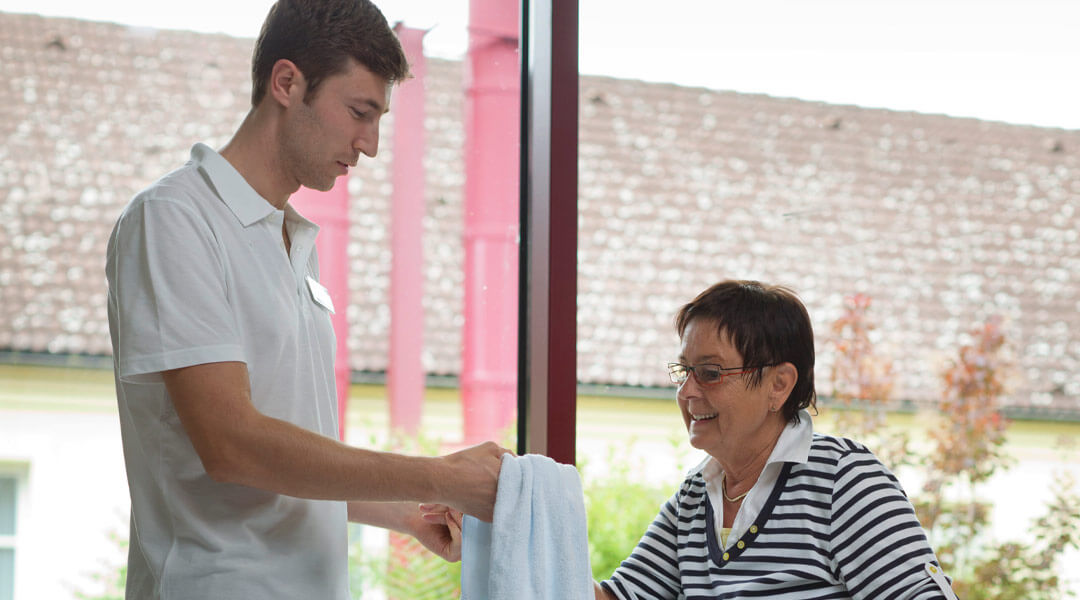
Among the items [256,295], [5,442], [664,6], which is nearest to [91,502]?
[5,442]

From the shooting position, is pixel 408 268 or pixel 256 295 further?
pixel 408 268

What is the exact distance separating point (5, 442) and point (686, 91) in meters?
3.56

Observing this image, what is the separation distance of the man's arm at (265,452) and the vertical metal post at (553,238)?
2.34 ft

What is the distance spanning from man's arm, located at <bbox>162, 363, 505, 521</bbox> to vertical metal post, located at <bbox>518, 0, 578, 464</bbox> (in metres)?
A: 0.71

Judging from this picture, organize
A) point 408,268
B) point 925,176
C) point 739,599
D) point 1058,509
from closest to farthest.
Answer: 1. point 739,599
2. point 408,268
3. point 1058,509
4. point 925,176

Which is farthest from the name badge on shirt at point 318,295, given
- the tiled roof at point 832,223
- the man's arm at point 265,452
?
the tiled roof at point 832,223

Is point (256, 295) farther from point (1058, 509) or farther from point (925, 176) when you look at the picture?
point (925, 176)

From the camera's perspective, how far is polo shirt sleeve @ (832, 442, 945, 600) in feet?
4.42

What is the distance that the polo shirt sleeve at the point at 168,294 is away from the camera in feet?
3.43

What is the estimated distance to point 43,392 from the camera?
304cm

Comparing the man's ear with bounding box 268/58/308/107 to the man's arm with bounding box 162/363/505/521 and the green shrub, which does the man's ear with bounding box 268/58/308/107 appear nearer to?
the man's arm with bounding box 162/363/505/521

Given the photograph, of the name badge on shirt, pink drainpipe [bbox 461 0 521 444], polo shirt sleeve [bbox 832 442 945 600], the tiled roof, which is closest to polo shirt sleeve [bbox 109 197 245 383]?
the name badge on shirt

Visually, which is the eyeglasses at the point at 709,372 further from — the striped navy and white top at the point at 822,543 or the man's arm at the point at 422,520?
the man's arm at the point at 422,520

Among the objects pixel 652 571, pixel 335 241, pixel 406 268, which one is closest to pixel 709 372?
pixel 652 571
